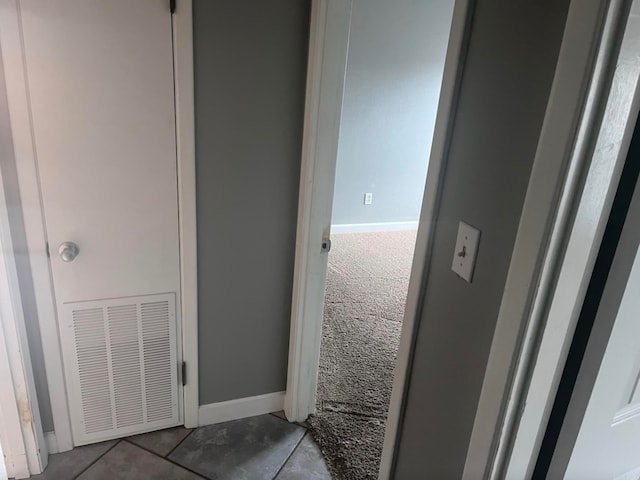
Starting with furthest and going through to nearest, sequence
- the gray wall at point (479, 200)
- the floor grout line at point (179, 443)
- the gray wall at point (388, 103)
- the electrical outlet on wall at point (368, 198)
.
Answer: the electrical outlet on wall at point (368, 198) < the gray wall at point (388, 103) < the floor grout line at point (179, 443) < the gray wall at point (479, 200)

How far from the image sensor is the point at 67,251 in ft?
5.08

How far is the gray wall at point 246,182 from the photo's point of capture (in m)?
1.56

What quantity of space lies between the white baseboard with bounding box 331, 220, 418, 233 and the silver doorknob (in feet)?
10.6

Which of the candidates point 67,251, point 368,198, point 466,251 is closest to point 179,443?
point 67,251

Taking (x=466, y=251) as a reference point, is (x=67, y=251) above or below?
below

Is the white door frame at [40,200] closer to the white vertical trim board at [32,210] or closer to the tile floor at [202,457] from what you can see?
the white vertical trim board at [32,210]

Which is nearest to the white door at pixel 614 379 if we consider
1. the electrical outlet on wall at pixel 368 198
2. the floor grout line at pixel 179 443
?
the floor grout line at pixel 179 443

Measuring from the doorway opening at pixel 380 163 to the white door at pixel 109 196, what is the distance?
1.21 meters

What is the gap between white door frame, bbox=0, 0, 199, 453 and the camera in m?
1.37

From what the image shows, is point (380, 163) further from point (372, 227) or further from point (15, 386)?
point (15, 386)

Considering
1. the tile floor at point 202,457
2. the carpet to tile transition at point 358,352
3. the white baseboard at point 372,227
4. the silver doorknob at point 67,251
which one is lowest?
the tile floor at point 202,457

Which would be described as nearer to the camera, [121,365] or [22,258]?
[22,258]

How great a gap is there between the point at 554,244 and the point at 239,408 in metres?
1.71

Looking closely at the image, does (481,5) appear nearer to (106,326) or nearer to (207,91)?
(207,91)
